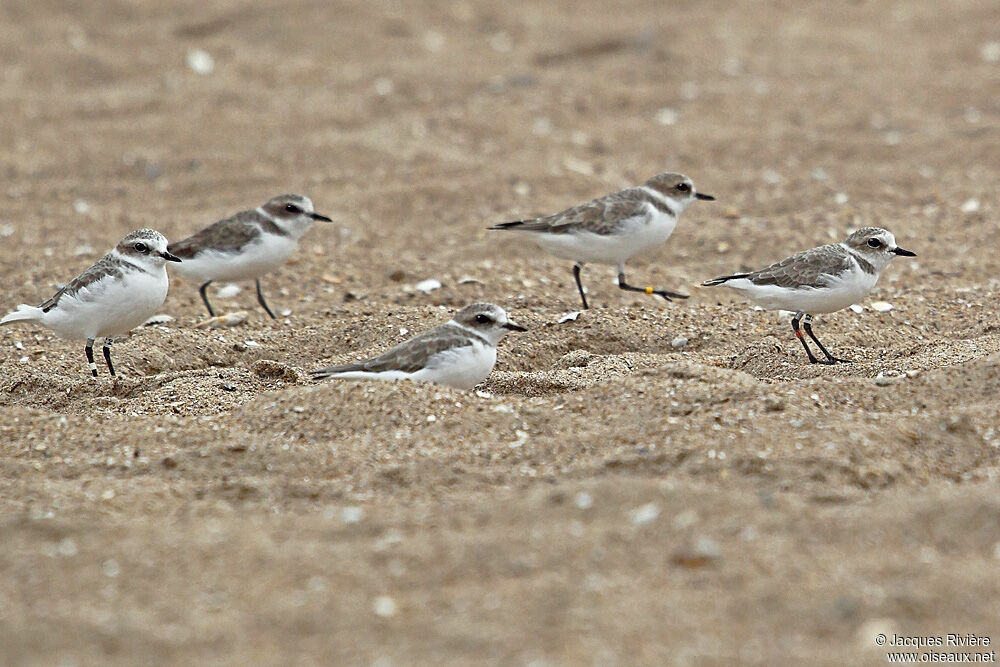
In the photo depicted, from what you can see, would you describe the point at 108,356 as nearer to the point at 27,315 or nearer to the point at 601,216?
the point at 27,315

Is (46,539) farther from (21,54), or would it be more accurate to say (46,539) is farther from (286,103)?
(21,54)

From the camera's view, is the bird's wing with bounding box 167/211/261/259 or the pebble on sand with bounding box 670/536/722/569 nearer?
the pebble on sand with bounding box 670/536/722/569

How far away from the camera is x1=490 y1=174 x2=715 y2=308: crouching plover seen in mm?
7719

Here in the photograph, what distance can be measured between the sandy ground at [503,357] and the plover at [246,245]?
1.32ft

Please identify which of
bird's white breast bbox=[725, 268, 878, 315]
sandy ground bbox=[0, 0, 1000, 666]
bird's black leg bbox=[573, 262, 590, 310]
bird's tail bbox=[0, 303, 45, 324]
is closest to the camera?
sandy ground bbox=[0, 0, 1000, 666]

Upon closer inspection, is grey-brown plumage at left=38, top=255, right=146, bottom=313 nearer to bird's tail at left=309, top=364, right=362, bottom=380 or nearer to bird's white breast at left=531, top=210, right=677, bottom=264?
bird's tail at left=309, top=364, right=362, bottom=380

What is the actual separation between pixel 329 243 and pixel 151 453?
4.54 m

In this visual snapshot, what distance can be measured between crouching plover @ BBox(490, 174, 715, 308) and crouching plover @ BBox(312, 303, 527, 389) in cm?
206

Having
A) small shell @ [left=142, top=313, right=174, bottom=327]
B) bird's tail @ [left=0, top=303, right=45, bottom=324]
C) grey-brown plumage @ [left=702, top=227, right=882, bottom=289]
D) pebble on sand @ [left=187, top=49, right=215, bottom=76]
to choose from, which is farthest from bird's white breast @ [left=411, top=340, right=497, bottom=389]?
pebble on sand @ [left=187, top=49, right=215, bottom=76]

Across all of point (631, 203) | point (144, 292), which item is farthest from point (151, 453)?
point (631, 203)

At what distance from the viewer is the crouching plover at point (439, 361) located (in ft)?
18.5

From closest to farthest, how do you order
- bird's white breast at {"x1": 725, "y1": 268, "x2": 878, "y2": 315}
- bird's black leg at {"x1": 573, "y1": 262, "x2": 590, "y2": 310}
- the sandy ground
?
1. the sandy ground
2. bird's white breast at {"x1": 725, "y1": 268, "x2": 878, "y2": 315}
3. bird's black leg at {"x1": 573, "y1": 262, "x2": 590, "y2": 310}

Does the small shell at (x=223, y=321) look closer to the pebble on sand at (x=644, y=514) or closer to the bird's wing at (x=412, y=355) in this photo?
the bird's wing at (x=412, y=355)

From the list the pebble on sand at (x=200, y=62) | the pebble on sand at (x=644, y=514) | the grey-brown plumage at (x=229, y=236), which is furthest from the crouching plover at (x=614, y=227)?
the pebble on sand at (x=200, y=62)
